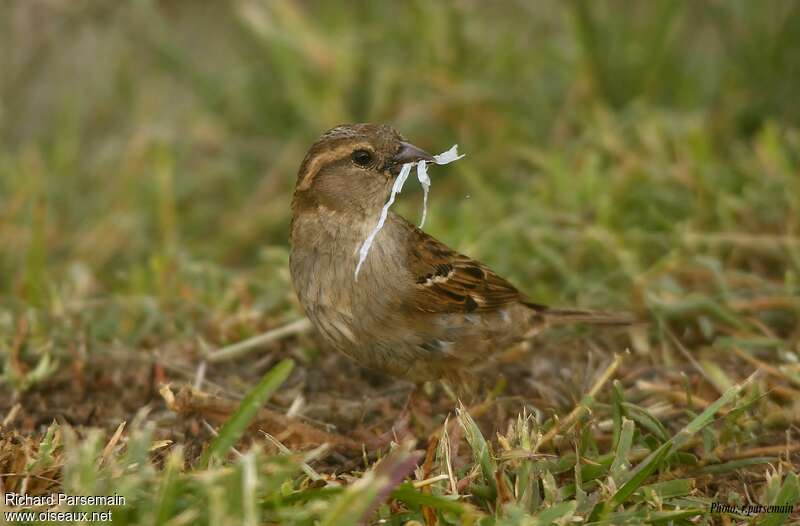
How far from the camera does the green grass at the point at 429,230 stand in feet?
11.3

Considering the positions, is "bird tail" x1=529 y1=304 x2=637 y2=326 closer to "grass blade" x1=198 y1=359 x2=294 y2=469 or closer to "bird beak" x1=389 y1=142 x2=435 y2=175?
"bird beak" x1=389 y1=142 x2=435 y2=175

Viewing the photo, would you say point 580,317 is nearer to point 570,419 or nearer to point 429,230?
point 570,419

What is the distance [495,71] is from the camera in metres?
7.59

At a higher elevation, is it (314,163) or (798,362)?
(314,163)

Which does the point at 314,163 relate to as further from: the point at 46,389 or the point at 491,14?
the point at 491,14

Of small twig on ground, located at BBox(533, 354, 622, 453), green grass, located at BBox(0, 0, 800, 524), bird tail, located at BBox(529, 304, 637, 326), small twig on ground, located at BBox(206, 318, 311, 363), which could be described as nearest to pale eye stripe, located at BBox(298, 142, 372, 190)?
small twig on ground, located at BBox(206, 318, 311, 363)

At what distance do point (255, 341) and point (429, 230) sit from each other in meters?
1.72

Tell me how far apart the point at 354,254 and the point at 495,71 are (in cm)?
385

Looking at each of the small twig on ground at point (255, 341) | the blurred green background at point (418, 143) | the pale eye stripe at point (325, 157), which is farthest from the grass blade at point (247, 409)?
the blurred green background at point (418, 143)

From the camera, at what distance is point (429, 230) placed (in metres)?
6.20

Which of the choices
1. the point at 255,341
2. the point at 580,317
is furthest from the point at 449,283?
the point at 255,341

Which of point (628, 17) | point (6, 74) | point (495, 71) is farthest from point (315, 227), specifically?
point (6, 74)

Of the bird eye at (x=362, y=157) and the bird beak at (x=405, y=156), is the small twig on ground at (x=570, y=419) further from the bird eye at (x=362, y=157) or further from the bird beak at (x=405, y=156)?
the bird eye at (x=362, y=157)

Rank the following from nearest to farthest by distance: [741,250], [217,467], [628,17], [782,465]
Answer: [217,467], [782,465], [741,250], [628,17]
